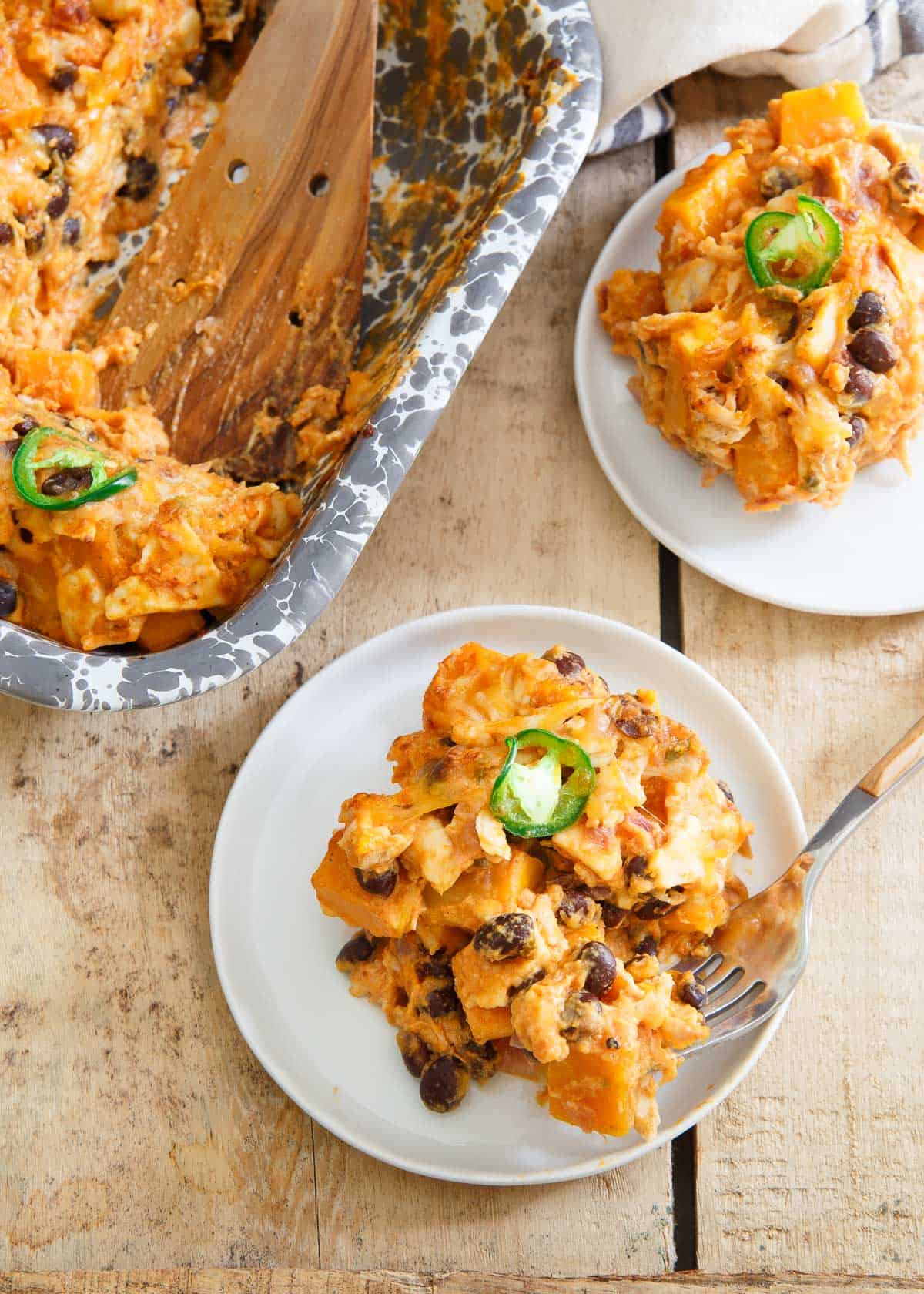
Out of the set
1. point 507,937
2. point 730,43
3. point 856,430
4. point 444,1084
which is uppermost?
point 730,43

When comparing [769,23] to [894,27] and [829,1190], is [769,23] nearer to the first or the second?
[894,27]

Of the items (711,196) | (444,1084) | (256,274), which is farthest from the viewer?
(256,274)

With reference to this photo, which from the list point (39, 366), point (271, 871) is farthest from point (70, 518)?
point (271, 871)

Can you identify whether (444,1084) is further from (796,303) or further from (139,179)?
(139,179)

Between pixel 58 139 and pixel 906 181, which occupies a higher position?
pixel 58 139

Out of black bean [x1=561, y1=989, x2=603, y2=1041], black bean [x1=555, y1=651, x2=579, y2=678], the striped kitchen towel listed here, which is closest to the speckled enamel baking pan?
the striped kitchen towel

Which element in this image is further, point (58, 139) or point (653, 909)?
point (58, 139)

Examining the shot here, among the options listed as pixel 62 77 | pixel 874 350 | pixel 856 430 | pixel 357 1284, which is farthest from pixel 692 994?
pixel 62 77
